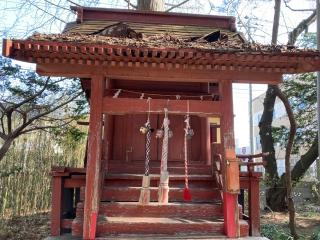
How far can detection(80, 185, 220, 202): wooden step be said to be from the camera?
6.20 metres

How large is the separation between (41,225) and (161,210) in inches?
254

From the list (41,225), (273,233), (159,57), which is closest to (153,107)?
(159,57)

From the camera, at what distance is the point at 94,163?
17.6 ft

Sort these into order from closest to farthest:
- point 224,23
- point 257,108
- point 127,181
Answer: point 127,181, point 224,23, point 257,108

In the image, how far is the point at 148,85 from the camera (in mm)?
7535

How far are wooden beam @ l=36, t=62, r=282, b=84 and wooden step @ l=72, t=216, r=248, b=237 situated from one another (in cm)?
216

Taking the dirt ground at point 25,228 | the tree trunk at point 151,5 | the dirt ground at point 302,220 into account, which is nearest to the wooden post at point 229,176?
the dirt ground at point 302,220

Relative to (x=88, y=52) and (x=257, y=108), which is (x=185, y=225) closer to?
(x=88, y=52)

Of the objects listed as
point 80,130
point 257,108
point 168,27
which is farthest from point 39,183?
point 257,108

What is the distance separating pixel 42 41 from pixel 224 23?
4113 millimetres

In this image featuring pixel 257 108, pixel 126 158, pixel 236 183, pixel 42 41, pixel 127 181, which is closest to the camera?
pixel 42 41

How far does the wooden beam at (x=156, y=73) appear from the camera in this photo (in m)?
5.56

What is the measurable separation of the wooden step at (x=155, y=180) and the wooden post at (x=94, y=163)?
3.45 feet

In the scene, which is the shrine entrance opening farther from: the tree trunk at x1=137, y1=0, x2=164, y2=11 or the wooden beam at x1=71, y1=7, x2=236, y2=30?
the tree trunk at x1=137, y1=0, x2=164, y2=11
